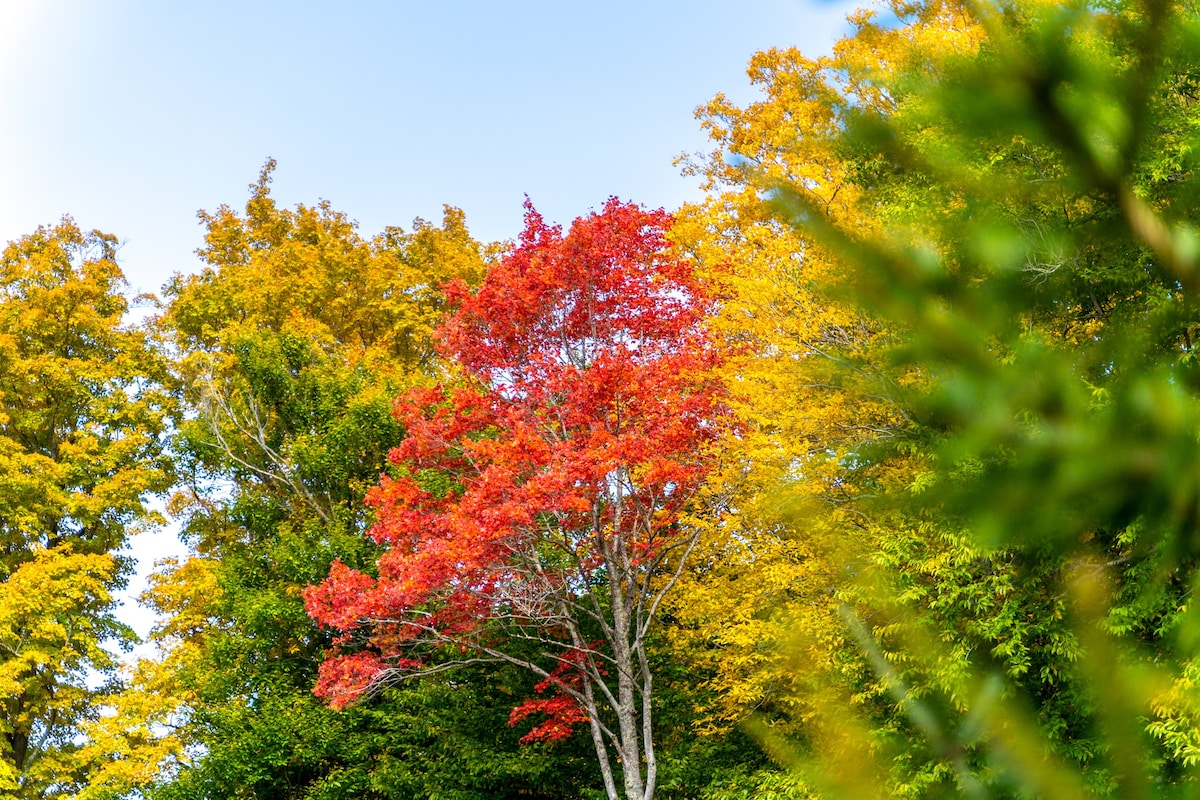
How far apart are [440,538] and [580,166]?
467 cm

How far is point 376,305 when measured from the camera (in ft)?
60.8

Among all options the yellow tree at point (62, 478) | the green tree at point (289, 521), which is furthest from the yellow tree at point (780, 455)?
the yellow tree at point (62, 478)

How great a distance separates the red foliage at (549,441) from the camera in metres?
10.2

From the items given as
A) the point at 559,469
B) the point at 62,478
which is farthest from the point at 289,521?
the point at 559,469

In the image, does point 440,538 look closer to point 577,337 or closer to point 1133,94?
point 577,337

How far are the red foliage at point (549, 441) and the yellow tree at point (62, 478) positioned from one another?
5338mm

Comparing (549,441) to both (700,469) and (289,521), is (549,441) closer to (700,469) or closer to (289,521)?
(700,469)

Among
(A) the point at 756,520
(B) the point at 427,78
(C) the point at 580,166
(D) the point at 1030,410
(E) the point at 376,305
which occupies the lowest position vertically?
(D) the point at 1030,410

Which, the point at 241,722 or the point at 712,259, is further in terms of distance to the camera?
the point at 241,722

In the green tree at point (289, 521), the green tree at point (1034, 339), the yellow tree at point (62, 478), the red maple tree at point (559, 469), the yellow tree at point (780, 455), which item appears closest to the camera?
the green tree at point (1034, 339)

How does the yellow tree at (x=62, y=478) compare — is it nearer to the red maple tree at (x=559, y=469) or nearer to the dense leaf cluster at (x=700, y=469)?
the dense leaf cluster at (x=700, y=469)

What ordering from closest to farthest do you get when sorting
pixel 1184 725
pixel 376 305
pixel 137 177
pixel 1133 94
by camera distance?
pixel 1133 94 < pixel 1184 725 < pixel 376 305 < pixel 137 177

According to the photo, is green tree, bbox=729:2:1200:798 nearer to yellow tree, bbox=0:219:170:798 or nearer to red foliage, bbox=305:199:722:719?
red foliage, bbox=305:199:722:719

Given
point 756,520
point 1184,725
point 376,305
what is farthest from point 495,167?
point 1184,725
